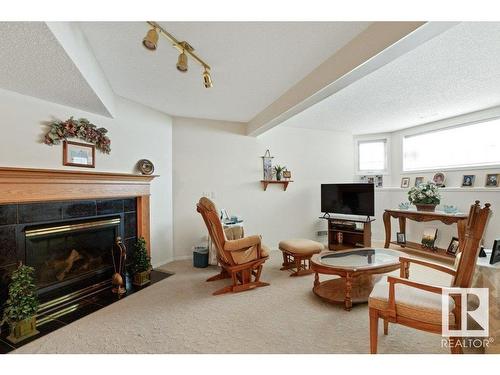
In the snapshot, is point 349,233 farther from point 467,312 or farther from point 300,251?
point 467,312

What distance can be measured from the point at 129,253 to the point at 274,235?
257 cm

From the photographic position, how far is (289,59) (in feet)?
7.14

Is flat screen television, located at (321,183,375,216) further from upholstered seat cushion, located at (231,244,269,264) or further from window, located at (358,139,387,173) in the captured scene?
upholstered seat cushion, located at (231,244,269,264)

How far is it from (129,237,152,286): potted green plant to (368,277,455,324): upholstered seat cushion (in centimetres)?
260

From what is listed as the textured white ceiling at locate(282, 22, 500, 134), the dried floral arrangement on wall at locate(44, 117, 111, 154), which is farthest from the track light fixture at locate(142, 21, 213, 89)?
the textured white ceiling at locate(282, 22, 500, 134)

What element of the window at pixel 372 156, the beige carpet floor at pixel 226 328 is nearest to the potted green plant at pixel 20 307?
the beige carpet floor at pixel 226 328

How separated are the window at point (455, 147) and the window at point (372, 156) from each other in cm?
41

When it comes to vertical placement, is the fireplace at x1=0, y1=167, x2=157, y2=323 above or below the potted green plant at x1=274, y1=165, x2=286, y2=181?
below

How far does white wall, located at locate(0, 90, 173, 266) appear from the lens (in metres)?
2.09

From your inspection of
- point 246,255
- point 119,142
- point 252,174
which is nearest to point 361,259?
point 246,255

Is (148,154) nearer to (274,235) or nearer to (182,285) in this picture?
(182,285)

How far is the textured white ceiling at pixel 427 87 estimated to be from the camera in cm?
196

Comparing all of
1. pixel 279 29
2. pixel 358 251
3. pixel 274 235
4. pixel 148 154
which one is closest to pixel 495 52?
pixel 279 29

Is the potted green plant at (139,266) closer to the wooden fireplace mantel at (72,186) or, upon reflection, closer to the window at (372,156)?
the wooden fireplace mantel at (72,186)
